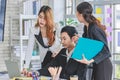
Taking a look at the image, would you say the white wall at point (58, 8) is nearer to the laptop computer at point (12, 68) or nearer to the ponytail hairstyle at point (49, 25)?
the ponytail hairstyle at point (49, 25)

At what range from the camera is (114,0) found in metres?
4.32

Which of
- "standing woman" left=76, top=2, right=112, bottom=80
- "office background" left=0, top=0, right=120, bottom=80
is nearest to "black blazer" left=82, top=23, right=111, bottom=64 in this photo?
"standing woman" left=76, top=2, right=112, bottom=80

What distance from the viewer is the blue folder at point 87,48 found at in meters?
2.44

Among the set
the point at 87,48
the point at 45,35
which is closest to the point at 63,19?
the point at 45,35

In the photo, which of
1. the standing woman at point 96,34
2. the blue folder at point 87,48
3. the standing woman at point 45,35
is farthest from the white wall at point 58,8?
the blue folder at point 87,48

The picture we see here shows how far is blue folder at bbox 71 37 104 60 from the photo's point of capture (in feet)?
8.01

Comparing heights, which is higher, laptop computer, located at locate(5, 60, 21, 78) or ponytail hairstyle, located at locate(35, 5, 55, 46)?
ponytail hairstyle, located at locate(35, 5, 55, 46)

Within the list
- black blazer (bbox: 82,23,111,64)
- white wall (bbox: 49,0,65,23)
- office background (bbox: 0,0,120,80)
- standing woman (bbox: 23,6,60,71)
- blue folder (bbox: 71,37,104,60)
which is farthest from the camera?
white wall (bbox: 49,0,65,23)

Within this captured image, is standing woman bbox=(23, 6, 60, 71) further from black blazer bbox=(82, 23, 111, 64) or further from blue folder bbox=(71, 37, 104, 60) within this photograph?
Result: blue folder bbox=(71, 37, 104, 60)

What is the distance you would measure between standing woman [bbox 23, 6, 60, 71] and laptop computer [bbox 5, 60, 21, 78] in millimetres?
524

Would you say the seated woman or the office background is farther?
the office background

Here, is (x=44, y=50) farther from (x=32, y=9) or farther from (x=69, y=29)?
(x=32, y=9)

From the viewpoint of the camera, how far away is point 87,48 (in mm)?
2445

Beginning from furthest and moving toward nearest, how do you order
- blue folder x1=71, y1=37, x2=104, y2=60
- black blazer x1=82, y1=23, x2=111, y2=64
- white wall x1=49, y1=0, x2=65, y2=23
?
white wall x1=49, y1=0, x2=65, y2=23 → black blazer x1=82, y1=23, x2=111, y2=64 → blue folder x1=71, y1=37, x2=104, y2=60
